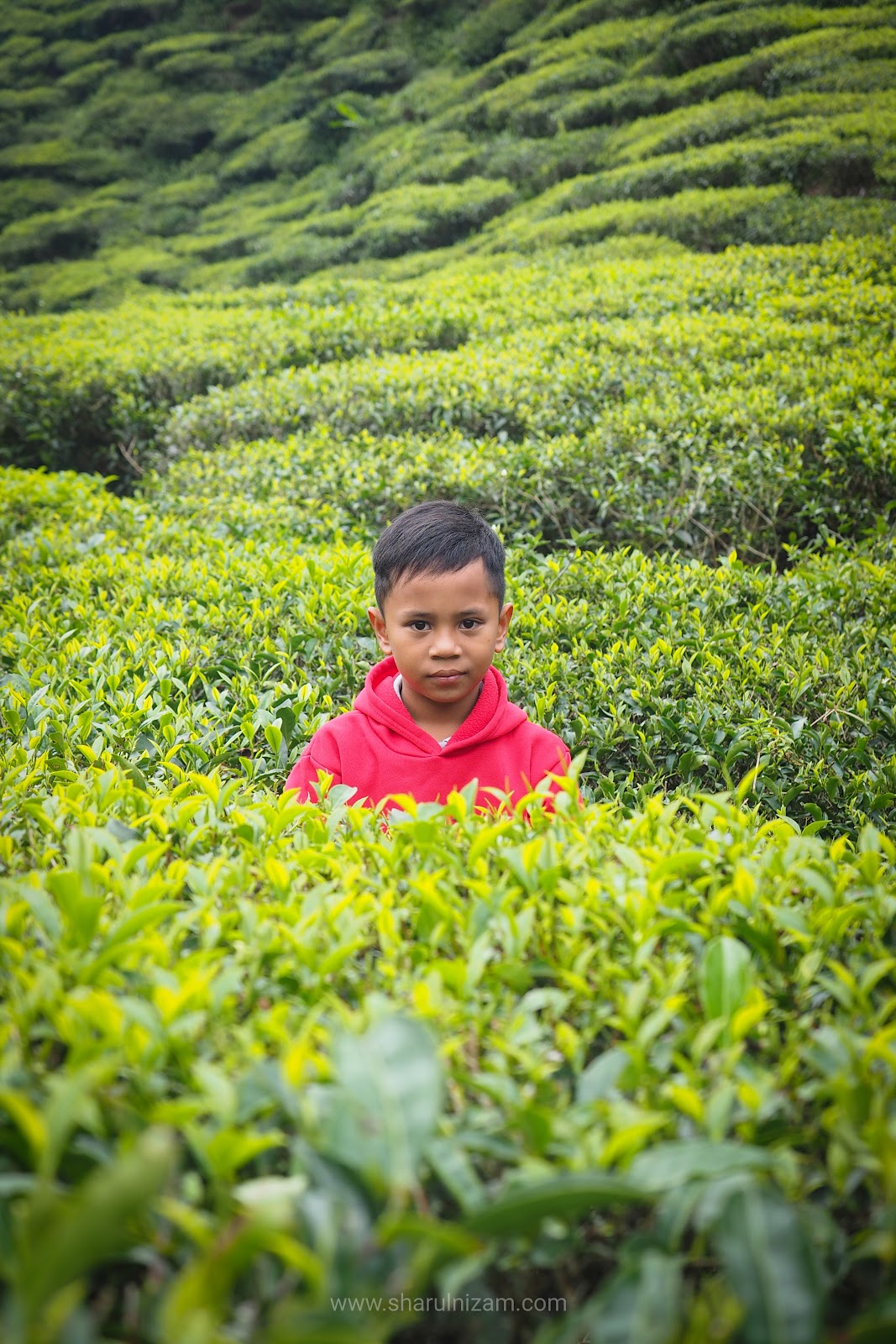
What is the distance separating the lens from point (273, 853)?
1623mm

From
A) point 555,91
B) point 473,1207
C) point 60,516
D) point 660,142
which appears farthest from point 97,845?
point 555,91

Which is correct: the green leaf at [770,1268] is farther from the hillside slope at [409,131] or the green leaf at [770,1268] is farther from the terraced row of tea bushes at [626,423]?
the hillside slope at [409,131]

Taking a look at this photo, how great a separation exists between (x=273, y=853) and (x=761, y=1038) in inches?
34.0

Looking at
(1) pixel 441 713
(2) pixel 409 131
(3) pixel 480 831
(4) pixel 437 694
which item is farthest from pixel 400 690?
(2) pixel 409 131

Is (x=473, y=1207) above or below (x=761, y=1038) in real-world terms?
above

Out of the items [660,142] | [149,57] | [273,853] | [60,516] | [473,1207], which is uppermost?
[149,57]

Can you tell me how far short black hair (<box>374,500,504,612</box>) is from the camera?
98.0 inches

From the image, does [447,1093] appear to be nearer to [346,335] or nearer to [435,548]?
[435,548]

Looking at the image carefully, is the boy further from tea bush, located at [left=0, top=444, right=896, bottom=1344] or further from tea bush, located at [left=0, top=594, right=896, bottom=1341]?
tea bush, located at [left=0, top=594, right=896, bottom=1341]

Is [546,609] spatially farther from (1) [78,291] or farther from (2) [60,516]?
(1) [78,291]

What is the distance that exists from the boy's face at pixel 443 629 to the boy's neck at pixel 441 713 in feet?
0.47

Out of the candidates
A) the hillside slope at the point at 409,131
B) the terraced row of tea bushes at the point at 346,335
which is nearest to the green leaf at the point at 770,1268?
the terraced row of tea bushes at the point at 346,335

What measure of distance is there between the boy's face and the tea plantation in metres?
0.42

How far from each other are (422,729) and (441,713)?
0.34ft
